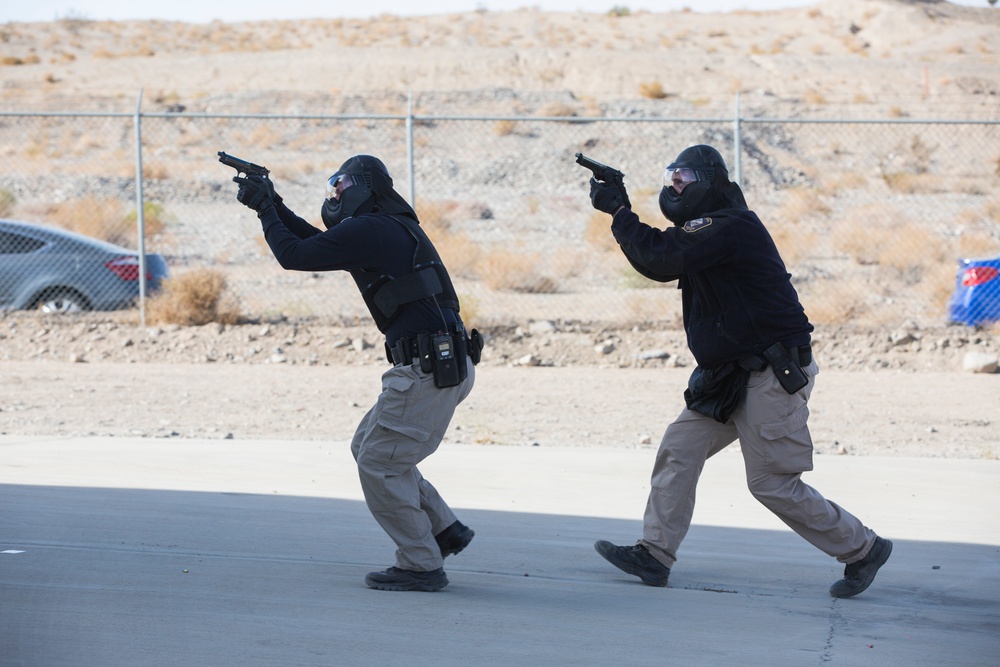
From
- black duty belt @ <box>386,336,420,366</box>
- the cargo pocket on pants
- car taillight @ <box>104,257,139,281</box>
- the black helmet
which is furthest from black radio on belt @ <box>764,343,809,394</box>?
car taillight @ <box>104,257,139,281</box>

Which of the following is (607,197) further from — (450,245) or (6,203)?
(6,203)

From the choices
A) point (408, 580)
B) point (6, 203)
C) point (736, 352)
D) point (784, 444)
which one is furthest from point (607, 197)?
point (6, 203)

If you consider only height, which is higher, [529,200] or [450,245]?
[529,200]

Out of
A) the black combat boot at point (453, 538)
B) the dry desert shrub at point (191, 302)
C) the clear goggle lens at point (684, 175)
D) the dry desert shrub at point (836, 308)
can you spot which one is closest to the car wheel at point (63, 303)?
the dry desert shrub at point (191, 302)

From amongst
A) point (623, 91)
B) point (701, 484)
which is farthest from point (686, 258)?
point (623, 91)

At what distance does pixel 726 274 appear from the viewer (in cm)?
508

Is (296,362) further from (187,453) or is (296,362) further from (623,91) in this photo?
(623,91)

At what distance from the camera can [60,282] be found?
14688mm

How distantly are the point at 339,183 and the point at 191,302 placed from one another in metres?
→ 9.37

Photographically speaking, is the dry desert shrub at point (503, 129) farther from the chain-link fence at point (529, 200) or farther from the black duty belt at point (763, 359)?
the black duty belt at point (763, 359)

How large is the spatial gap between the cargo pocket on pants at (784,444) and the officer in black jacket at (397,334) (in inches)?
50.7

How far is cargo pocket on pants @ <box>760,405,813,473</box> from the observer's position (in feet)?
16.4

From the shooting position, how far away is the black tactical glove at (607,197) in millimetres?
5129

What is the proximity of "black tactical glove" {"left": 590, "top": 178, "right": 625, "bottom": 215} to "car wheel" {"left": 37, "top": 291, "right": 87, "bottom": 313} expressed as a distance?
1098 centimetres
